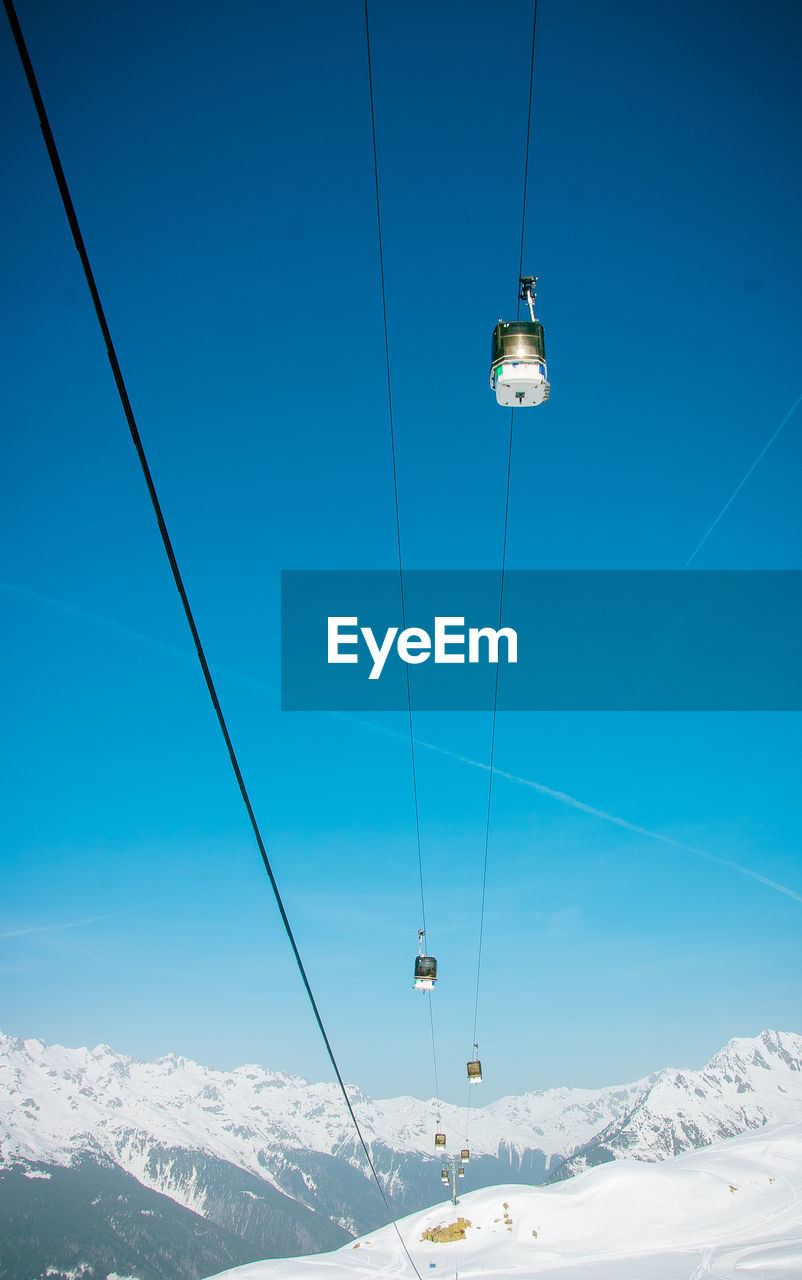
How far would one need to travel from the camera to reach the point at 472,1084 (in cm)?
2798

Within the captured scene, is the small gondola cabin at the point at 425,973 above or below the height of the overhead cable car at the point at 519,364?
below

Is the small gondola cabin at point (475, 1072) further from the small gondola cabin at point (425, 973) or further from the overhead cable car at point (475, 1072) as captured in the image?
the small gondola cabin at point (425, 973)

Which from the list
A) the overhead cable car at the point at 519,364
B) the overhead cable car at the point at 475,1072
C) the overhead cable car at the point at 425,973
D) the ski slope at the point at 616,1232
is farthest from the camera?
the ski slope at the point at 616,1232

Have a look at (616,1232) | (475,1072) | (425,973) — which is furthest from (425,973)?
(616,1232)

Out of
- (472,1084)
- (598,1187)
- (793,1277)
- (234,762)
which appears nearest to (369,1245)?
(598,1187)

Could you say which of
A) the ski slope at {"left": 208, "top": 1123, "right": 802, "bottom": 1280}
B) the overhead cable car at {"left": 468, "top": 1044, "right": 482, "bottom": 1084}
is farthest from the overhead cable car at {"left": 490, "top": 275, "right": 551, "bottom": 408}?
the ski slope at {"left": 208, "top": 1123, "right": 802, "bottom": 1280}

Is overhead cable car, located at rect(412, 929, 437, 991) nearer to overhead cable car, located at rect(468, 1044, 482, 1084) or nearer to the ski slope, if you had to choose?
overhead cable car, located at rect(468, 1044, 482, 1084)

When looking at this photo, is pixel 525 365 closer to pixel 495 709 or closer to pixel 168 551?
pixel 168 551

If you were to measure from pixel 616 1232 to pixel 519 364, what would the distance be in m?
63.2

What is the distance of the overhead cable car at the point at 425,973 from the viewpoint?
16531 millimetres

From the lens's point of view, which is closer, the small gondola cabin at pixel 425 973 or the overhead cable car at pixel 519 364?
the overhead cable car at pixel 519 364

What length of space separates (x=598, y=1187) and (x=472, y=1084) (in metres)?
44.4

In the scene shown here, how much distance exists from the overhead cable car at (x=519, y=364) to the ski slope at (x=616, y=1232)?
1914 inches

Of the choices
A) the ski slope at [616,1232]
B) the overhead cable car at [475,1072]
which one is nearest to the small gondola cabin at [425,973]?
the overhead cable car at [475,1072]
